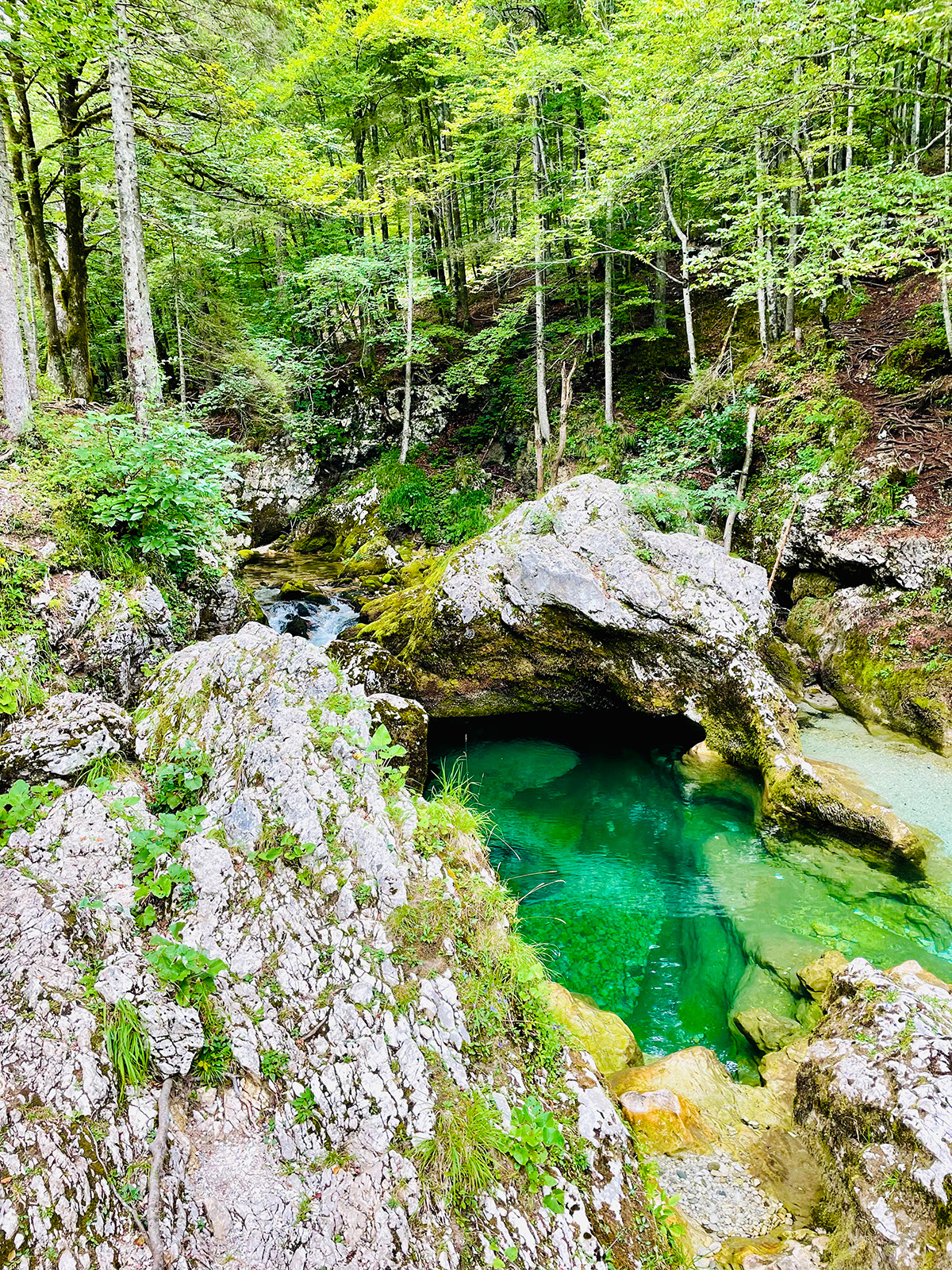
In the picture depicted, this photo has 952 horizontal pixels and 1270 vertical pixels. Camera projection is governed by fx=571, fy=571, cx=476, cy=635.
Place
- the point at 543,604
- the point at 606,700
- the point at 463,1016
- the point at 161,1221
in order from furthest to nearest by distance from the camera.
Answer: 1. the point at 606,700
2. the point at 543,604
3. the point at 463,1016
4. the point at 161,1221

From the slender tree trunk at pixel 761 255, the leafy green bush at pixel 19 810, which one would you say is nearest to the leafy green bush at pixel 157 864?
the leafy green bush at pixel 19 810

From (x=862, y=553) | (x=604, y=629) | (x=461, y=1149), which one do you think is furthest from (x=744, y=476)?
(x=461, y=1149)

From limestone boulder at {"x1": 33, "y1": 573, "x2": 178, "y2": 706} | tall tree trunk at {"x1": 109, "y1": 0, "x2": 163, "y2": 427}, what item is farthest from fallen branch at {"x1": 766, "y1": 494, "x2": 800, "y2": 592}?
tall tree trunk at {"x1": 109, "y1": 0, "x2": 163, "y2": 427}

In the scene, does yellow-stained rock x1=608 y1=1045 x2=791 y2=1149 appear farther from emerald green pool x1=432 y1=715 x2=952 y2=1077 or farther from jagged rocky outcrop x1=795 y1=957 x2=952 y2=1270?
emerald green pool x1=432 y1=715 x2=952 y2=1077

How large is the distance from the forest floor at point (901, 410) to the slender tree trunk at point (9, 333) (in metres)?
13.4

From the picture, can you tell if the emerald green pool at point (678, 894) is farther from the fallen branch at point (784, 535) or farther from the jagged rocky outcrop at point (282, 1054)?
the fallen branch at point (784, 535)

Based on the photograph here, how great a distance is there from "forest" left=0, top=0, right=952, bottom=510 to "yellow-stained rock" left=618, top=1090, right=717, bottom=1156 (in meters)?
9.43

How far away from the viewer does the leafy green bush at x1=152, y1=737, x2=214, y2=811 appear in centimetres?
376

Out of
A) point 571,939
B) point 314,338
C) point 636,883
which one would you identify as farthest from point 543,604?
point 314,338

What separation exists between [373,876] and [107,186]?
14939 millimetres

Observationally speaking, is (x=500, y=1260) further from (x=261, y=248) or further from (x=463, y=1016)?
(x=261, y=248)

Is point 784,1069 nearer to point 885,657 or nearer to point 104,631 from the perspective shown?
point 885,657

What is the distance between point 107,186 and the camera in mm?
11578

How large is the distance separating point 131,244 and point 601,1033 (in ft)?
36.8
